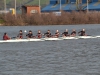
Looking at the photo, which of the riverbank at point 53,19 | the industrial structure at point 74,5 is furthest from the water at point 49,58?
the industrial structure at point 74,5

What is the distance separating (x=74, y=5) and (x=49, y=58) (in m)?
71.1

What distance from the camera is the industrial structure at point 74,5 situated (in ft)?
320

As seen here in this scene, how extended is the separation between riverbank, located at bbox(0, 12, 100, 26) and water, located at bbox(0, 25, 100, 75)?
32412 mm

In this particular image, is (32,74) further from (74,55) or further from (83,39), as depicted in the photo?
(83,39)

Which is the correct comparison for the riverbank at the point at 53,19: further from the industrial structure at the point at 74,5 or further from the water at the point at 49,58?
the water at the point at 49,58

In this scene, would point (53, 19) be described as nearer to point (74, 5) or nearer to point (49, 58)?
point (74, 5)

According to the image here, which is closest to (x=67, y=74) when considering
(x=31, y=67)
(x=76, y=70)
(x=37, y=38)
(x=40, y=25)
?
(x=76, y=70)

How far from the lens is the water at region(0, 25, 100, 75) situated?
29.3m

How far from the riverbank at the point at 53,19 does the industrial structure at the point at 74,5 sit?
12513 mm

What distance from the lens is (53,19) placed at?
3179 inches

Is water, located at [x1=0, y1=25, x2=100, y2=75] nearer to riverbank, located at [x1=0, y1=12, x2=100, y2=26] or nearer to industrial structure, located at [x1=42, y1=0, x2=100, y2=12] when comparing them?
riverbank, located at [x1=0, y1=12, x2=100, y2=26]

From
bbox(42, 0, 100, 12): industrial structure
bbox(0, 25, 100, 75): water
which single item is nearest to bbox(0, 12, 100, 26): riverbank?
bbox(42, 0, 100, 12): industrial structure

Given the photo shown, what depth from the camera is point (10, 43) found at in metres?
47.0

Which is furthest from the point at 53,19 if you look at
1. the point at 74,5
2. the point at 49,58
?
the point at 49,58
